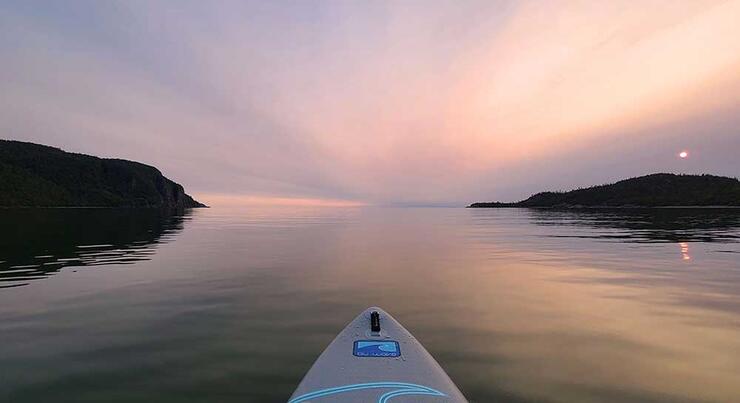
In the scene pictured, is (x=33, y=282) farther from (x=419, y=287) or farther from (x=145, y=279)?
(x=419, y=287)

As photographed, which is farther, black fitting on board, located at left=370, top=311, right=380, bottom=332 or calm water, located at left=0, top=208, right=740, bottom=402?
black fitting on board, located at left=370, top=311, right=380, bottom=332

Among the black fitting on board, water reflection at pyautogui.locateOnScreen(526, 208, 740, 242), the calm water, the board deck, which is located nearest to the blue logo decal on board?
the board deck

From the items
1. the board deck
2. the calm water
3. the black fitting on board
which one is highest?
the black fitting on board

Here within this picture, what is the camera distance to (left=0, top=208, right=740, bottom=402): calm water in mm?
7750

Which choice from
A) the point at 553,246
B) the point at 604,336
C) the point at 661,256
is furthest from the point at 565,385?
the point at 553,246

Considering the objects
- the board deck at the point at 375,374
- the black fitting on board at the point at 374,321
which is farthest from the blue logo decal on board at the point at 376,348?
the black fitting on board at the point at 374,321

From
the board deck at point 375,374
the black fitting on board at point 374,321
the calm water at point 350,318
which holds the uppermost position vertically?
the black fitting on board at point 374,321

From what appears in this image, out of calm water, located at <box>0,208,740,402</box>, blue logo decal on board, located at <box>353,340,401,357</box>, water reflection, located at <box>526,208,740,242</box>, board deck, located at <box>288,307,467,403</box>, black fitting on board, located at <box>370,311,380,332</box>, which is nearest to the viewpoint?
board deck, located at <box>288,307,467,403</box>

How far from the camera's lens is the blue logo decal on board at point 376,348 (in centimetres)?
800

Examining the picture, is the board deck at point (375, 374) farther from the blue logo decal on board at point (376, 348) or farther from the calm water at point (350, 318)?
the calm water at point (350, 318)

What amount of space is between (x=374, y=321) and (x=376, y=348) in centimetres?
119

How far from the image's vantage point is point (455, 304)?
14359 millimetres

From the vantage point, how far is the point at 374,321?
9.48 meters

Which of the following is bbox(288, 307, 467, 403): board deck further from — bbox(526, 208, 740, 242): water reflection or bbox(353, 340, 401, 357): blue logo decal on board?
bbox(526, 208, 740, 242): water reflection
